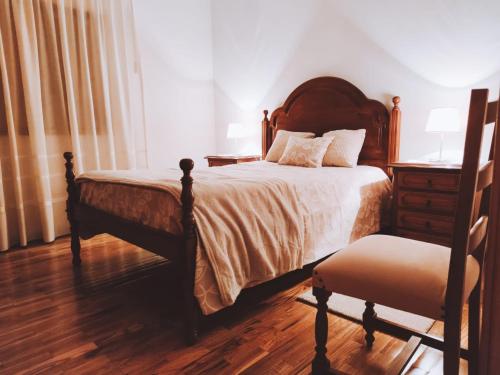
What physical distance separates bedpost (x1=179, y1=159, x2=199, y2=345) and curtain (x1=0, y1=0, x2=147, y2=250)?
2271mm

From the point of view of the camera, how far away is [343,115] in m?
3.39

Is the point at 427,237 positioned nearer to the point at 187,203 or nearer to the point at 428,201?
the point at 428,201

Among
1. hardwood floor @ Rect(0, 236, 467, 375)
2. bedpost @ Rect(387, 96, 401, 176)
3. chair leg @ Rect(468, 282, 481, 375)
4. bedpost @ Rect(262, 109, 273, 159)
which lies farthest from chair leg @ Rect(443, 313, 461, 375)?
bedpost @ Rect(262, 109, 273, 159)

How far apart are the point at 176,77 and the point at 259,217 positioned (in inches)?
124

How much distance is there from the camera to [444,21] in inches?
108

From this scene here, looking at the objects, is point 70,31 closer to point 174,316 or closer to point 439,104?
point 174,316

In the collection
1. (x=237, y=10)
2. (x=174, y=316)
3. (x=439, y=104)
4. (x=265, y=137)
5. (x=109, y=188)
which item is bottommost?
(x=174, y=316)

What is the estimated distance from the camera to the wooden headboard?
10.3ft

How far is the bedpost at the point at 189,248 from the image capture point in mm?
1611

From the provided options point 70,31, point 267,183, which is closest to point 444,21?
point 267,183

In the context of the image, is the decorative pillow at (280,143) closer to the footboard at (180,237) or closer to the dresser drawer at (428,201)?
the dresser drawer at (428,201)

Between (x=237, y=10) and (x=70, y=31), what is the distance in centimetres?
200

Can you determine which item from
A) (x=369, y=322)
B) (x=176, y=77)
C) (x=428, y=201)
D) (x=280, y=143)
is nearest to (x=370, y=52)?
(x=280, y=143)

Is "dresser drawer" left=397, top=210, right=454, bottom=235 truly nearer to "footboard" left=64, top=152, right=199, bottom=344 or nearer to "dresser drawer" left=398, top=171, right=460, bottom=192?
"dresser drawer" left=398, top=171, right=460, bottom=192
